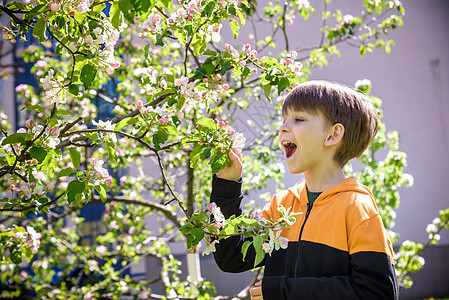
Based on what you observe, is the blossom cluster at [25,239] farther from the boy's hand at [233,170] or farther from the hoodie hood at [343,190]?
the hoodie hood at [343,190]

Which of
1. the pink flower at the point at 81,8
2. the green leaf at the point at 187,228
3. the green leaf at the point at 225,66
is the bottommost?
the green leaf at the point at 187,228

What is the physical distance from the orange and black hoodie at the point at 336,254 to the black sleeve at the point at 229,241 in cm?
8

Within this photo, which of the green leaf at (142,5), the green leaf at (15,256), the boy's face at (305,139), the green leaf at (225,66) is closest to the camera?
the green leaf at (142,5)

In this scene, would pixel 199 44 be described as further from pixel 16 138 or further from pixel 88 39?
pixel 16 138

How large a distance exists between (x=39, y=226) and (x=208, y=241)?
2.28 meters

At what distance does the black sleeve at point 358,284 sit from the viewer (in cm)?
115

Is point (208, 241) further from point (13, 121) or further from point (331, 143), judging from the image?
point (13, 121)

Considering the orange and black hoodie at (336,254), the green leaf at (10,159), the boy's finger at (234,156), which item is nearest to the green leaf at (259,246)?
the orange and black hoodie at (336,254)

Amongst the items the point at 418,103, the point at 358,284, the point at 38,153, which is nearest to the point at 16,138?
the point at 38,153

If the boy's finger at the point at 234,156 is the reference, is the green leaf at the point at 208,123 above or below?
above

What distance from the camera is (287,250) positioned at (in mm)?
1360

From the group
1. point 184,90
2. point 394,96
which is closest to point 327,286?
point 184,90

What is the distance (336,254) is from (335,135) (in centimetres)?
32

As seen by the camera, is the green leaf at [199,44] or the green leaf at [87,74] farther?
the green leaf at [199,44]
